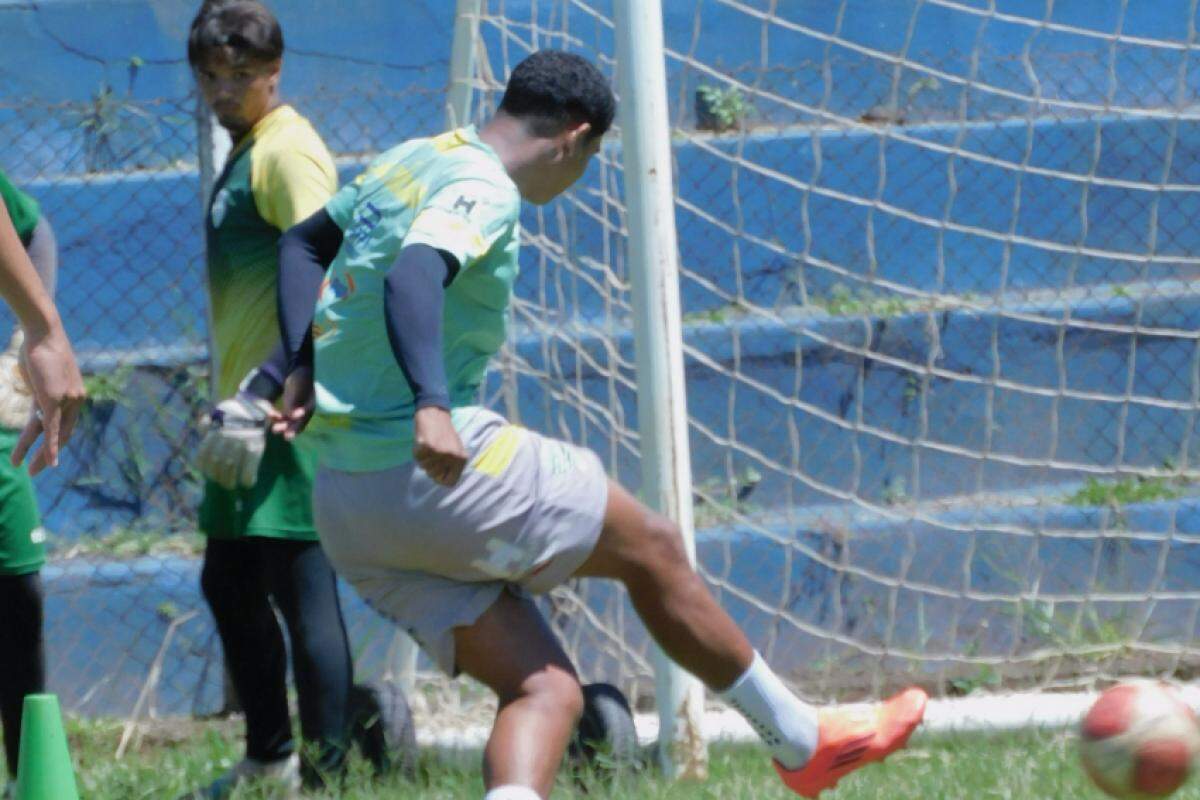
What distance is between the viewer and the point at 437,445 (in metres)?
2.80

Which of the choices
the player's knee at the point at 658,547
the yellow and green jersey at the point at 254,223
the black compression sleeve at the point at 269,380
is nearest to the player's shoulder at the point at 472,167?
the black compression sleeve at the point at 269,380

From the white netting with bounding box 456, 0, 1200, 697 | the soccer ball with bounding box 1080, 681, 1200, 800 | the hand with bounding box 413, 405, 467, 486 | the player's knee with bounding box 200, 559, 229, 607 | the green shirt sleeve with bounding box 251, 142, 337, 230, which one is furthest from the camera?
the white netting with bounding box 456, 0, 1200, 697

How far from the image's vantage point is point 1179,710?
130 inches

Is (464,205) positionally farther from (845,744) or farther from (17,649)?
(17,649)

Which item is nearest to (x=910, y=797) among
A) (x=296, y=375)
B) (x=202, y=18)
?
(x=296, y=375)

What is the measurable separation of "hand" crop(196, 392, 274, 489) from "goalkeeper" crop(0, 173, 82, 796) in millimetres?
482

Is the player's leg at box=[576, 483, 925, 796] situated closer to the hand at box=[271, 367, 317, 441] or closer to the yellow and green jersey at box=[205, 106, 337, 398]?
the hand at box=[271, 367, 317, 441]

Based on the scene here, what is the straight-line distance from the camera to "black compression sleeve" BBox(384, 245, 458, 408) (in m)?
2.84

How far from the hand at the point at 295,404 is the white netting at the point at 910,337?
1970 millimetres

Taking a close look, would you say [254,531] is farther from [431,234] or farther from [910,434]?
[910,434]

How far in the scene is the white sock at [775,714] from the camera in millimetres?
3580

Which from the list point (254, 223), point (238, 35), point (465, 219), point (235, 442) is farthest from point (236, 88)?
point (465, 219)

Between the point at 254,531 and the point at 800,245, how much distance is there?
314 centimetres

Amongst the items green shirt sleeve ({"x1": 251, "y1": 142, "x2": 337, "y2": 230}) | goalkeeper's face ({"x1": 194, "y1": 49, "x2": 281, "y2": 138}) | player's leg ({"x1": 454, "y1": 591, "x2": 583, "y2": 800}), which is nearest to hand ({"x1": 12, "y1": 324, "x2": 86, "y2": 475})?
player's leg ({"x1": 454, "y1": 591, "x2": 583, "y2": 800})
